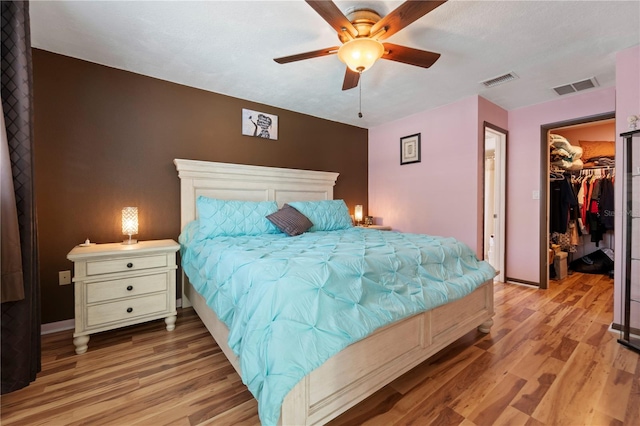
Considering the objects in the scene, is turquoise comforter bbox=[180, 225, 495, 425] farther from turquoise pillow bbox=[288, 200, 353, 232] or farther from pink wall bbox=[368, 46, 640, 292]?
pink wall bbox=[368, 46, 640, 292]

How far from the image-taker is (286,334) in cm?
113

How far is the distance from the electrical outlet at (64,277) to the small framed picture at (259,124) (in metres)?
2.18

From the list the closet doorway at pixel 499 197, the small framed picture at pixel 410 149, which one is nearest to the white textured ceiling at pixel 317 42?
the closet doorway at pixel 499 197

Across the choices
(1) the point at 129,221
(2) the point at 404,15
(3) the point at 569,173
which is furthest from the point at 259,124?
(3) the point at 569,173

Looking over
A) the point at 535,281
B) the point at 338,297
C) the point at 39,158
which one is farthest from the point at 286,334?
the point at 535,281

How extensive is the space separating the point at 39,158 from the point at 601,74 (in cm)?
519

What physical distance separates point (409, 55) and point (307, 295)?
1.80 m

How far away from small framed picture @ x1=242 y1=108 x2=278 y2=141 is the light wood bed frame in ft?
1.66

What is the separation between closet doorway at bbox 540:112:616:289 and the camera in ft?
11.1

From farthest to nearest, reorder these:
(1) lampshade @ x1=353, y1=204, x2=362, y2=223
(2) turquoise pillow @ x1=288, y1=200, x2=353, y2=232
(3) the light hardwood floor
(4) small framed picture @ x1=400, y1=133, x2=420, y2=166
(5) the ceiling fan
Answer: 1. (1) lampshade @ x1=353, y1=204, x2=362, y2=223
2. (4) small framed picture @ x1=400, y1=133, x2=420, y2=166
3. (2) turquoise pillow @ x1=288, y1=200, x2=353, y2=232
4. (5) the ceiling fan
5. (3) the light hardwood floor

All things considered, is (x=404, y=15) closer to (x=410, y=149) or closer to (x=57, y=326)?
(x=410, y=149)

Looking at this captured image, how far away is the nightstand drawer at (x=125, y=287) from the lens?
1995 millimetres

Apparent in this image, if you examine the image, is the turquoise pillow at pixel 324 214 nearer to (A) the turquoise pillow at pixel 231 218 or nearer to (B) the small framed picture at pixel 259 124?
(A) the turquoise pillow at pixel 231 218

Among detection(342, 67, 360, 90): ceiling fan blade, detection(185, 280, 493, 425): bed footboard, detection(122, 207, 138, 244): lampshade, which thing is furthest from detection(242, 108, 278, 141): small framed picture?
detection(185, 280, 493, 425): bed footboard
